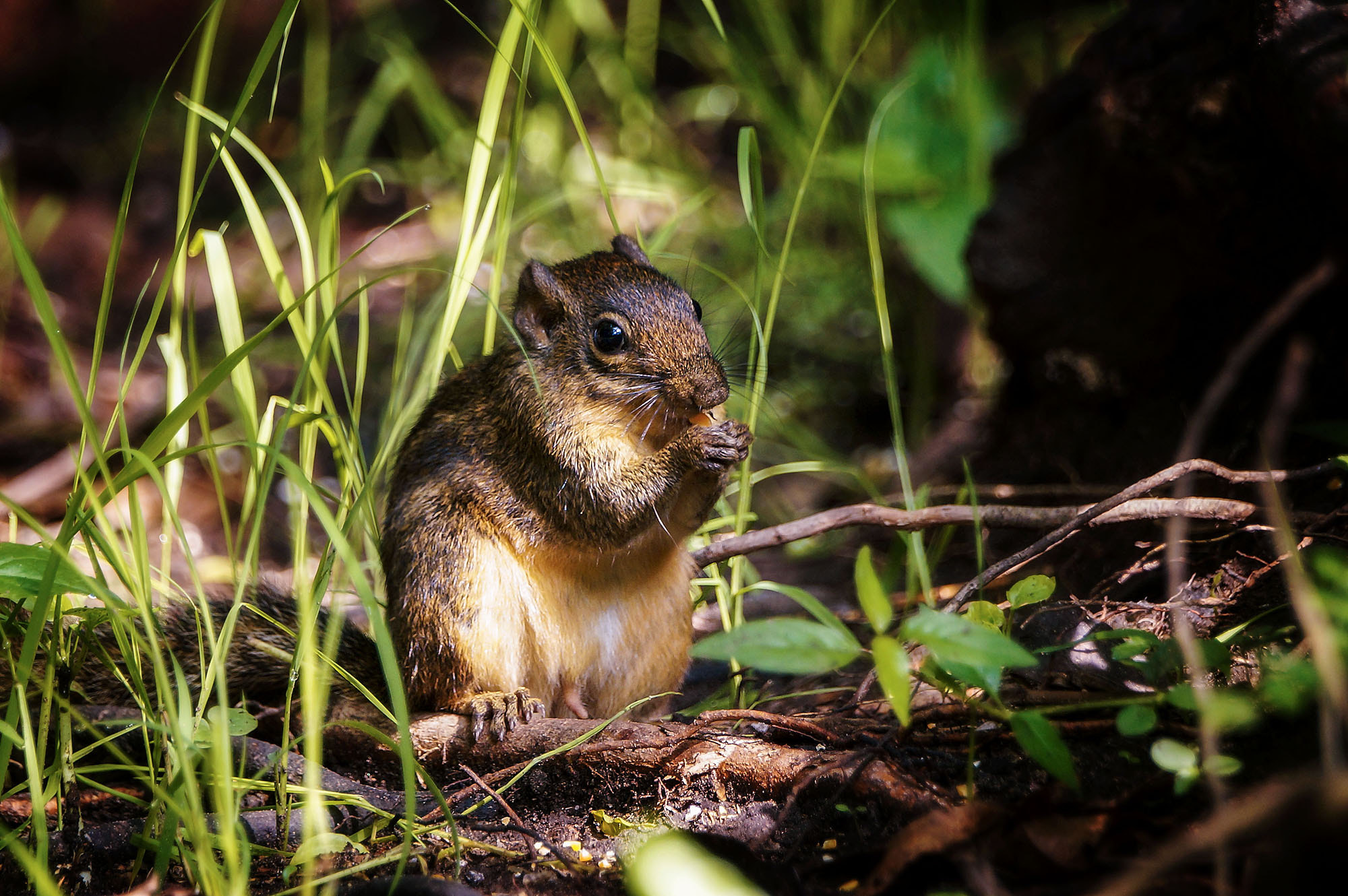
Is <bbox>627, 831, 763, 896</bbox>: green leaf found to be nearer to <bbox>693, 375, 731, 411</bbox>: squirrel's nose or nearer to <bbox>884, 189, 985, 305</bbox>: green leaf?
<bbox>693, 375, 731, 411</bbox>: squirrel's nose

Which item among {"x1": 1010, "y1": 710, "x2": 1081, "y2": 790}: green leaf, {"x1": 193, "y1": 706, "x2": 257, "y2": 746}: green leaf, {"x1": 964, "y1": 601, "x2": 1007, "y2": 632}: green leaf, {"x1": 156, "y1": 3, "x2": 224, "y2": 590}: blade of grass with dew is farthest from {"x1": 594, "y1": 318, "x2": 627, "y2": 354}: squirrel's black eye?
{"x1": 1010, "y1": 710, "x2": 1081, "y2": 790}: green leaf

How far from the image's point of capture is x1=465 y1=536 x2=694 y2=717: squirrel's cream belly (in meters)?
2.84

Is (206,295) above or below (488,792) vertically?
above

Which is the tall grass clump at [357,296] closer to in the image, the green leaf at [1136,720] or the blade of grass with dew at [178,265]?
the blade of grass with dew at [178,265]

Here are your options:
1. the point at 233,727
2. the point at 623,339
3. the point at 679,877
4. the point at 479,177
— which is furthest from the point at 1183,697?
the point at 479,177

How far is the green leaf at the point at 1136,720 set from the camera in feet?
5.53

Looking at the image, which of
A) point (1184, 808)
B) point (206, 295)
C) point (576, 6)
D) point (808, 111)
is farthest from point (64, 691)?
point (206, 295)

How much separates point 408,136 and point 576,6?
240cm

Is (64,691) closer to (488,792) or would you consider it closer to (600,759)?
(488,792)

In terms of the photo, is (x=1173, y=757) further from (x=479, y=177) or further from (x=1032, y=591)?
(x=479, y=177)

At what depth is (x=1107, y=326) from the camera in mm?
3754

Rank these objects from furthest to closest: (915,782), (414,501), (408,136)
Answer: (408,136) < (414,501) < (915,782)

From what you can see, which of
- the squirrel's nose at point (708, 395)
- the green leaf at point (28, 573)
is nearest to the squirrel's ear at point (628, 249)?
the squirrel's nose at point (708, 395)

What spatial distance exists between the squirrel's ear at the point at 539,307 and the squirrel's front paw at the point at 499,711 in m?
1.06
